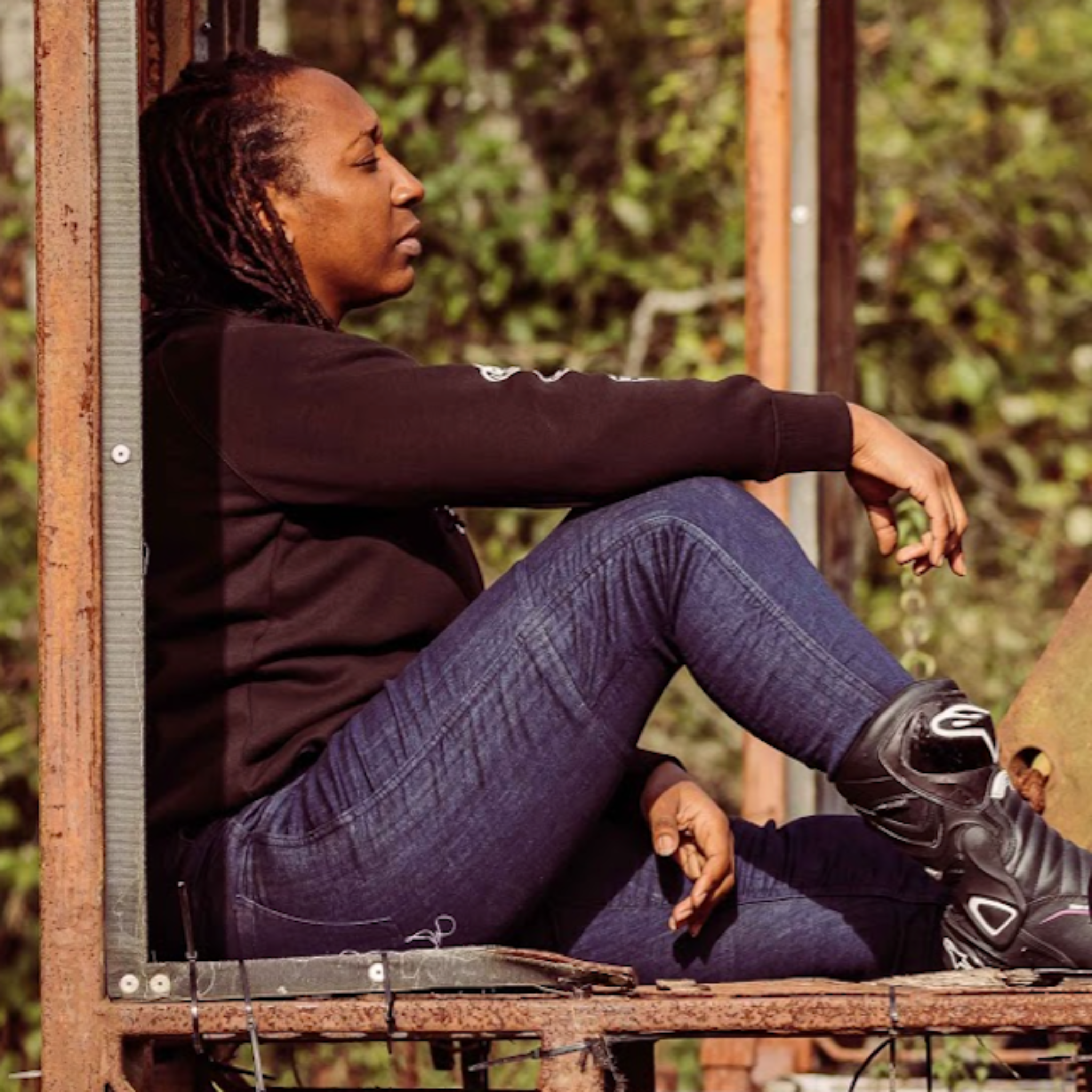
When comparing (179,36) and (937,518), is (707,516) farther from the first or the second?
(179,36)

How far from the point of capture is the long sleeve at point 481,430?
2.60 m

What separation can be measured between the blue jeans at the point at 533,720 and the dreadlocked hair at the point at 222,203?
53 centimetres

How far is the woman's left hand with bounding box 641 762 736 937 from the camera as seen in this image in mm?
2811

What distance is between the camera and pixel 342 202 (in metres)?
3.01

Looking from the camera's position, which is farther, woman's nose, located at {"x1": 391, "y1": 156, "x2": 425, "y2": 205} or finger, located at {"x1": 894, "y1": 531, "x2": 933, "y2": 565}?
woman's nose, located at {"x1": 391, "y1": 156, "x2": 425, "y2": 205}

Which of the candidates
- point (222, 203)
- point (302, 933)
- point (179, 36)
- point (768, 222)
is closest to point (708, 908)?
point (302, 933)

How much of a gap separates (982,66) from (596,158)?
1.23 meters

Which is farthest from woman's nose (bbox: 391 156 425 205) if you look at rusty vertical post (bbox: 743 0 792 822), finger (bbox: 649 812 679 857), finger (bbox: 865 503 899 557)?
rusty vertical post (bbox: 743 0 792 822)

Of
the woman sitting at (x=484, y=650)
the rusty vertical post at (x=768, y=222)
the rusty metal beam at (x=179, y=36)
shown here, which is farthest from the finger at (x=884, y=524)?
the rusty vertical post at (x=768, y=222)

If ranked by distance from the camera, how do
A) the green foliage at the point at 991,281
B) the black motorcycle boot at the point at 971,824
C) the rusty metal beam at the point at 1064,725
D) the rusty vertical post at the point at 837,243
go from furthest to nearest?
the green foliage at the point at 991,281 → the rusty vertical post at the point at 837,243 → the rusty metal beam at the point at 1064,725 → the black motorcycle boot at the point at 971,824

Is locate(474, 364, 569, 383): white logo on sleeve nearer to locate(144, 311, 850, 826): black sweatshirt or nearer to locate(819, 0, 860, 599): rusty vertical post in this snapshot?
locate(144, 311, 850, 826): black sweatshirt

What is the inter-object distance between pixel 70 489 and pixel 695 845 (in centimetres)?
89

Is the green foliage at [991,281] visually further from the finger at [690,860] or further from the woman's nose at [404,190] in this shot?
the finger at [690,860]

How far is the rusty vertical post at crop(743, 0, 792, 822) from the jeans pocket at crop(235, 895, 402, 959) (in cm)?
165
